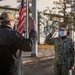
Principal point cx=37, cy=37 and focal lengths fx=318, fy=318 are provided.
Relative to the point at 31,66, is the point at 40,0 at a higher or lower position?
higher

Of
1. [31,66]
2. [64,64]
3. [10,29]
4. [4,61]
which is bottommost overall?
[31,66]

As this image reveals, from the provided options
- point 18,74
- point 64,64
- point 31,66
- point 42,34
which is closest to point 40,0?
point 42,34

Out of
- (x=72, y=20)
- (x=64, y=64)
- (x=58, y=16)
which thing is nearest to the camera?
(x=64, y=64)

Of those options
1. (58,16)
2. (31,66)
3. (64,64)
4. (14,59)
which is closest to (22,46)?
(14,59)

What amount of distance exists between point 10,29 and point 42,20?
26301 millimetres

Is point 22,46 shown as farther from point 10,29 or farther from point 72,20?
point 72,20

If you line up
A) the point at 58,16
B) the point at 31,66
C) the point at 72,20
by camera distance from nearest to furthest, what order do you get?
the point at 31,66 → the point at 72,20 → the point at 58,16

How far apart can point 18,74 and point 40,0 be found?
26356 millimetres

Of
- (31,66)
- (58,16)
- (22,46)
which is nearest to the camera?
(22,46)

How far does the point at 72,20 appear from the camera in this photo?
26.6 m

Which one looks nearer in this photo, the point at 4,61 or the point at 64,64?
the point at 4,61

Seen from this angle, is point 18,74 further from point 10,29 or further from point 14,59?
point 10,29

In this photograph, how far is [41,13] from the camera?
1198 inches

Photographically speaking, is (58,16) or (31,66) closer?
(31,66)
